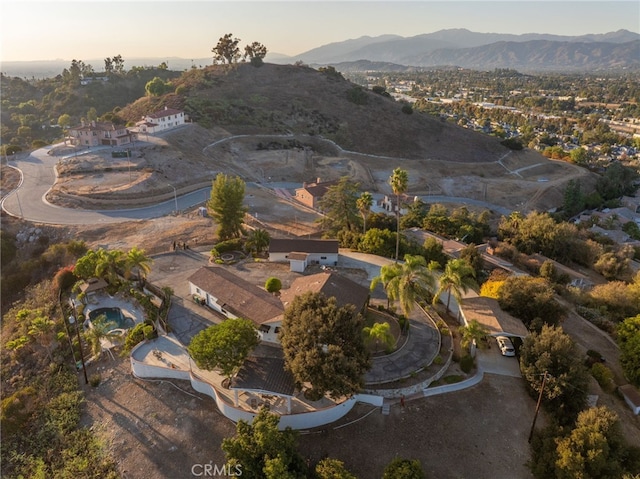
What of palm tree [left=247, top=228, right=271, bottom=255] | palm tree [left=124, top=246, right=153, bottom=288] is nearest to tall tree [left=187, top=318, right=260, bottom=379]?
palm tree [left=124, top=246, right=153, bottom=288]

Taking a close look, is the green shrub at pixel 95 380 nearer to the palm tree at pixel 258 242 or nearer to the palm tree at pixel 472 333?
the palm tree at pixel 258 242

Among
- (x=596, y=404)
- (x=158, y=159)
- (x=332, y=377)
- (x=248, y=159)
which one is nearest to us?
(x=332, y=377)

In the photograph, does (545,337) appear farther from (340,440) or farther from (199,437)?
(199,437)

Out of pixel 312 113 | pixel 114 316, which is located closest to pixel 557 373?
pixel 114 316

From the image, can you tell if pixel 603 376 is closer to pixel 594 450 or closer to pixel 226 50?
pixel 594 450

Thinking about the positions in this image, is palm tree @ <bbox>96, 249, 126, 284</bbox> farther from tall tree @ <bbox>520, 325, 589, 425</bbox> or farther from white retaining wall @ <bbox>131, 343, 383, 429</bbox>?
tall tree @ <bbox>520, 325, 589, 425</bbox>

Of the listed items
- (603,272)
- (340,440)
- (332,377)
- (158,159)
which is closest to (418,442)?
(340,440)
